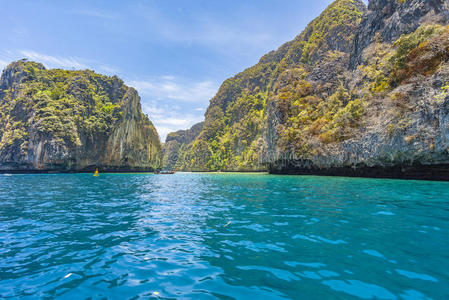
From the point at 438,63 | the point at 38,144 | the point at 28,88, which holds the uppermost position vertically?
the point at 28,88

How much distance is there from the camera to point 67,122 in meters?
63.4

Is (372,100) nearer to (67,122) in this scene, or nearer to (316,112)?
(316,112)

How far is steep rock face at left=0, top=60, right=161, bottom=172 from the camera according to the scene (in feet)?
192

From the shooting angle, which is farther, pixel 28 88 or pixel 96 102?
pixel 96 102

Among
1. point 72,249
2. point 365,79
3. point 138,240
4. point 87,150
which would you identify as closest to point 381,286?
point 138,240

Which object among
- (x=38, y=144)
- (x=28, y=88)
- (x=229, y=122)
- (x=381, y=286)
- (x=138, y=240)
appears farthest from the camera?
(x=229, y=122)

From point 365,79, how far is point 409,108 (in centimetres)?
1495

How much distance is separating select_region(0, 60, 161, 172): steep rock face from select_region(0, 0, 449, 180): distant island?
1.07 ft

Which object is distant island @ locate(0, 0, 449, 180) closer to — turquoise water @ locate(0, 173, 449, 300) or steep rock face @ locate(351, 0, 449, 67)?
steep rock face @ locate(351, 0, 449, 67)

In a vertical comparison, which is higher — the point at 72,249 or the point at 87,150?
the point at 87,150

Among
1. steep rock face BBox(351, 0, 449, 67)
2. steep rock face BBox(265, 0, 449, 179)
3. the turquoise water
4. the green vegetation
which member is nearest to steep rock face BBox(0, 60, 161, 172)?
the green vegetation

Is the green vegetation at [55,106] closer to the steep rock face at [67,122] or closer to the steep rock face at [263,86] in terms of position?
the steep rock face at [67,122]

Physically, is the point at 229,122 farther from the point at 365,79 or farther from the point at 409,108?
the point at 409,108

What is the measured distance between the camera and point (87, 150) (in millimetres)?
68875
